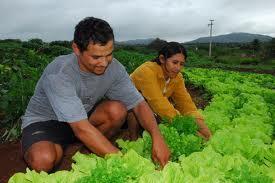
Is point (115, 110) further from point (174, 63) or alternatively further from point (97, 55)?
point (174, 63)

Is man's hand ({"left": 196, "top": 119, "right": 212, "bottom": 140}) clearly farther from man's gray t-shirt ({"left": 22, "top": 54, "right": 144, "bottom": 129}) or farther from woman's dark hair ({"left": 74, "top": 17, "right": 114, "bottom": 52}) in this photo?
woman's dark hair ({"left": 74, "top": 17, "right": 114, "bottom": 52})

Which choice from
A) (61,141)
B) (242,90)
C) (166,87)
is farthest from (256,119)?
(242,90)

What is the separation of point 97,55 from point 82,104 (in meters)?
0.39

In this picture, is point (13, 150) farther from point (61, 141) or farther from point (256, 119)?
point (256, 119)

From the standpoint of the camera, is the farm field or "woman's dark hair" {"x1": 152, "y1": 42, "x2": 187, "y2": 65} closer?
the farm field

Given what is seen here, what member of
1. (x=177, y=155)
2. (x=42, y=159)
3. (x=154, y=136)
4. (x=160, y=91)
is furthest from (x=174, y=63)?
(x=42, y=159)

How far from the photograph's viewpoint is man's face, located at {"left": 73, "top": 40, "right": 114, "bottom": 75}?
321 centimetres

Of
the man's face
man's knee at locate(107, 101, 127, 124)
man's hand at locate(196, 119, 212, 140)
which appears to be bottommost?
man's hand at locate(196, 119, 212, 140)

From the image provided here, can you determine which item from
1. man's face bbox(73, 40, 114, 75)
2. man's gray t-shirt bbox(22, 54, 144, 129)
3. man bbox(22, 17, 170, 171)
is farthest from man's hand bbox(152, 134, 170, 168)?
man's face bbox(73, 40, 114, 75)

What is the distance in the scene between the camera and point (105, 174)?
7.79 feet

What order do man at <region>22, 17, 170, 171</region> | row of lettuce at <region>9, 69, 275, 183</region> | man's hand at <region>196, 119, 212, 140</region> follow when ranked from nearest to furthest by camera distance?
1. row of lettuce at <region>9, 69, 275, 183</region>
2. man at <region>22, 17, 170, 171</region>
3. man's hand at <region>196, 119, 212, 140</region>

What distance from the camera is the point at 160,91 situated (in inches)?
189

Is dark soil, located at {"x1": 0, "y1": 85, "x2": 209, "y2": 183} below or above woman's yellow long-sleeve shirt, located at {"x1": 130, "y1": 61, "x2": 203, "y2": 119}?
below

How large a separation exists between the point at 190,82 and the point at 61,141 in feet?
35.3
